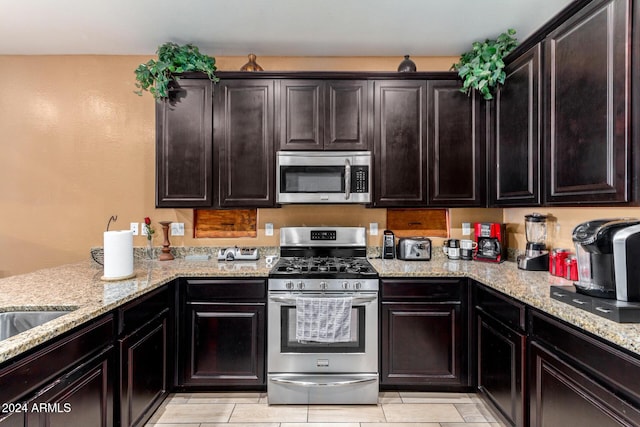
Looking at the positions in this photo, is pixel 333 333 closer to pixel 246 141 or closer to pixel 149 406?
pixel 149 406

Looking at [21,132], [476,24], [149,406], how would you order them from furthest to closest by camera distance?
1. [21,132]
2. [476,24]
3. [149,406]

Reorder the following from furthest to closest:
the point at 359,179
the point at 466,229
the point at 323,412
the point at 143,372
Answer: the point at 466,229, the point at 359,179, the point at 323,412, the point at 143,372

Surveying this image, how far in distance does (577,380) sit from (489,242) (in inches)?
54.9

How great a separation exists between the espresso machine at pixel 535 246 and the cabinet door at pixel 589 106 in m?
0.47

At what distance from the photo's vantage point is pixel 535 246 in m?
2.29

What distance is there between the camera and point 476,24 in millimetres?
2443

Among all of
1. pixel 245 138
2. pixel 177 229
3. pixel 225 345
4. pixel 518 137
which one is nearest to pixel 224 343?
pixel 225 345

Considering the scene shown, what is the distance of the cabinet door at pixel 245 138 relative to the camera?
8.47 ft

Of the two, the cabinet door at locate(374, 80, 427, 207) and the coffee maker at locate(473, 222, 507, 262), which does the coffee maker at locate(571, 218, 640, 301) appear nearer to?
the coffee maker at locate(473, 222, 507, 262)

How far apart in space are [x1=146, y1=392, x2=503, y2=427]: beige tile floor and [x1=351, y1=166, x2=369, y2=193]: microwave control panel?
154 centimetres

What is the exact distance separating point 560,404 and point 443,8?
8.05 ft

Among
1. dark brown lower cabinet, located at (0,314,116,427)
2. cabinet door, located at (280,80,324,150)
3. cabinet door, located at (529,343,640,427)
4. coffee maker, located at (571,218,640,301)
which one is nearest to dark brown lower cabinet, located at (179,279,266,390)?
dark brown lower cabinet, located at (0,314,116,427)

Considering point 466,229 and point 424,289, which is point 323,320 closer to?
point 424,289

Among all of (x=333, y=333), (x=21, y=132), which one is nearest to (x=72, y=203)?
(x=21, y=132)
